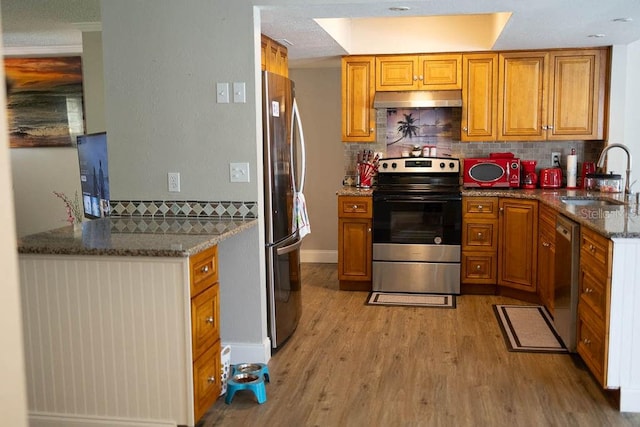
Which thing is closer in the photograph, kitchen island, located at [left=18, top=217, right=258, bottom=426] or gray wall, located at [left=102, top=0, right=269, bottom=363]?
kitchen island, located at [left=18, top=217, right=258, bottom=426]

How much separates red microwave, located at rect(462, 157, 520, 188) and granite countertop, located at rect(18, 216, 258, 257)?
8.68 ft

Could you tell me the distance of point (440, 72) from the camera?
561 cm

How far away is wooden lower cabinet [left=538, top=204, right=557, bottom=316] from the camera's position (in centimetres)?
447

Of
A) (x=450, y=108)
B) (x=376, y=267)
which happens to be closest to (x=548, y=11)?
(x=450, y=108)

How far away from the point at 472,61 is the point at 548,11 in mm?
1650

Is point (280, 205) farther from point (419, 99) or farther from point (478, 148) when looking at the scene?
point (478, 148)

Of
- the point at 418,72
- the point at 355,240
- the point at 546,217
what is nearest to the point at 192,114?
the point at 355,240

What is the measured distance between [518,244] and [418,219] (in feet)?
2.79

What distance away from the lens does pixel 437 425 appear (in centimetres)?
298

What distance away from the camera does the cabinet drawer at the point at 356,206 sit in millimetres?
5457

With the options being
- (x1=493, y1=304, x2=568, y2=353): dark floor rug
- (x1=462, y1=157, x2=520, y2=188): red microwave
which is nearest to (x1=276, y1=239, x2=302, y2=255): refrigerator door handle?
(x1=493, y1=304, x2=568, y2=353): dark floor rug

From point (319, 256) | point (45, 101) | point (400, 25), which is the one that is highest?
point (400, 25)

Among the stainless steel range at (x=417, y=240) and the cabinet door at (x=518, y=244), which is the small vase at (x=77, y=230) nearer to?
the stainless steel range at (x=417, y=240)

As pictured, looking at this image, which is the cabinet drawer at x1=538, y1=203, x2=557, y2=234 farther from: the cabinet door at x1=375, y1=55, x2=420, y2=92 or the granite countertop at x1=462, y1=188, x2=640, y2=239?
the cabinet door at x1=375, y1=55, x2=420, y2=92
